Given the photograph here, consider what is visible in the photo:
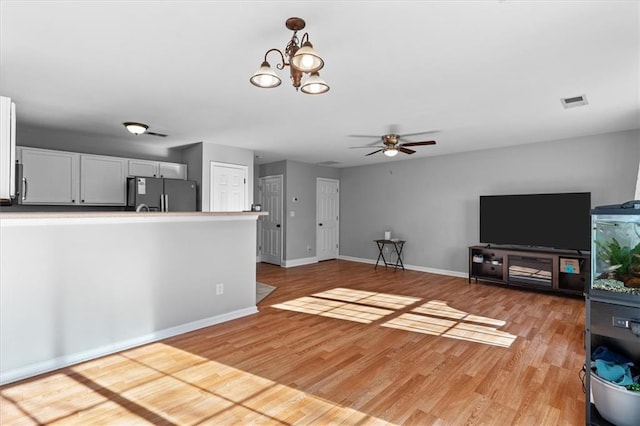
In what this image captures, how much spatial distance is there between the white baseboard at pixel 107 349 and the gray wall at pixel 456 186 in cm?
443

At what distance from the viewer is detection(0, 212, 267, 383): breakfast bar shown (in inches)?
98.1

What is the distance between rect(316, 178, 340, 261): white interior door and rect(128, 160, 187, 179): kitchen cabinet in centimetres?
334

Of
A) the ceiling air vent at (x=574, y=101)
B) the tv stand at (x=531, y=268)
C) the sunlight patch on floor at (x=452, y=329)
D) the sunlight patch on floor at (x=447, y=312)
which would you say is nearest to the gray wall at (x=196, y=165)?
the sunlight patch on floor at (x=452, y=329)

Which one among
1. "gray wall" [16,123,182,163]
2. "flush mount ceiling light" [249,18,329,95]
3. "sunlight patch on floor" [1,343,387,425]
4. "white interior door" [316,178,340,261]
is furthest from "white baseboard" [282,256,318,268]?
"flush mount ceiling light" [249,18,329,95]

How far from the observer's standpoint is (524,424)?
6.48 feet

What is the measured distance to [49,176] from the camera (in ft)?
14.9

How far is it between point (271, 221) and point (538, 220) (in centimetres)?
539

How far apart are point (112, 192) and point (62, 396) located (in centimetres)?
365

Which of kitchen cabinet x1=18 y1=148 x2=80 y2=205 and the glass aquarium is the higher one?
kitchen cabinet x1=18 y1=148 x2=80 y2=205

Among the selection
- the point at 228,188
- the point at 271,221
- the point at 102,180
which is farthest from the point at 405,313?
the point at 102,180

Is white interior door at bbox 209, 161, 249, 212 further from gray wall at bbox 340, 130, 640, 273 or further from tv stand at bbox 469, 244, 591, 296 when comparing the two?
tv stand at bbox 469, 244, 591, 296

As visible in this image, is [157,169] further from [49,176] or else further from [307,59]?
[307,59]

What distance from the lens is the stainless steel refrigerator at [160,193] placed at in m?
5.11

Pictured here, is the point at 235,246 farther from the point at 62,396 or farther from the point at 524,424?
the point at 524,424
